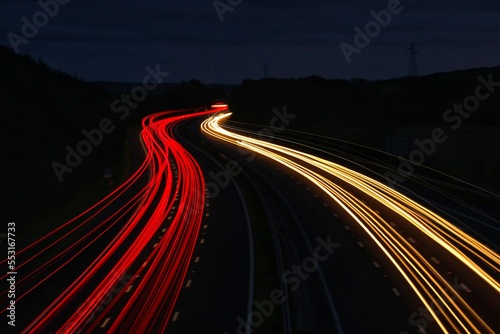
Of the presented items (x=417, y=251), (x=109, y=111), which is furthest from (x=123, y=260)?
(x=109, y=111)

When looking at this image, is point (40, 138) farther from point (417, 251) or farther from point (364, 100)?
point (364, 100)

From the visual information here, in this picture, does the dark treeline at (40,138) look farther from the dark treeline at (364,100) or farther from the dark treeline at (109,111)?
the dark treeline at (364,100)

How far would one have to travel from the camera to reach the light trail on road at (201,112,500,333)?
19672 millimetres

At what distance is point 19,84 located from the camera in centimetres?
5800

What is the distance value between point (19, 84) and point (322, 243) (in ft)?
125

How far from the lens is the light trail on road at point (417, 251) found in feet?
64.5

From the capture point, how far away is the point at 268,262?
27.3m

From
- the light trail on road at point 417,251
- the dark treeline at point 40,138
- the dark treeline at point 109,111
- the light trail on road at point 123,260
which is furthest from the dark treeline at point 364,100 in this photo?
the light trail on road at point 123,260

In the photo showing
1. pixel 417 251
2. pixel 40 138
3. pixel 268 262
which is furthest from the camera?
pixel 40 138

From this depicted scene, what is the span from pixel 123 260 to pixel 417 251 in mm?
11657

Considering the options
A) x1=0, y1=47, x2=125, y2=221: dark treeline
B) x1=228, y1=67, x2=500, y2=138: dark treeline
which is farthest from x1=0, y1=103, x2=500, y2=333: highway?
x1=228, y1=67, x2=500, y2=138: dark treeline

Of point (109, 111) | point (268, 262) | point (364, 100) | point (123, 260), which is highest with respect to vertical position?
point (364, 100)

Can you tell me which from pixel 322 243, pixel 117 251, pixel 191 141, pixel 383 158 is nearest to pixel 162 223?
pixel 117 251

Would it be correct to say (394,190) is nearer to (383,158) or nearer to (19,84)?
(383,158)
